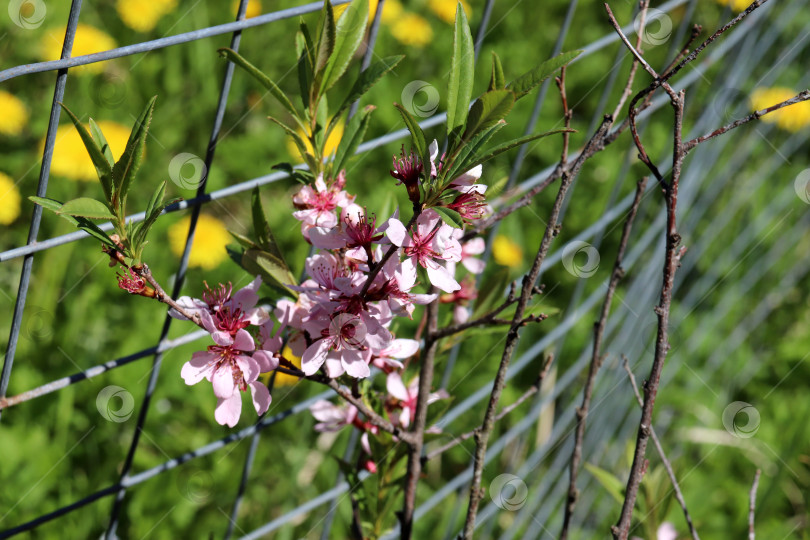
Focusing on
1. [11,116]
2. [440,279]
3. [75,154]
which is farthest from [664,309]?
[11,116]

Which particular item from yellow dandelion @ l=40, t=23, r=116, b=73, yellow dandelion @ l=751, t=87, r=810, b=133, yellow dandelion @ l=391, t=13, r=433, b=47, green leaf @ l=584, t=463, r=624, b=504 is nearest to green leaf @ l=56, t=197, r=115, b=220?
green leaf @ l=584, t=463, r=624, b=504

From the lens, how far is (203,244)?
6.93ft

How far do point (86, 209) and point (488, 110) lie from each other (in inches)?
12.6

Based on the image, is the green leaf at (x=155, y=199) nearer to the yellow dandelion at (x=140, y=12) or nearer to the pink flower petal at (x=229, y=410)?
the pink flower petal at (x=229, y=410)

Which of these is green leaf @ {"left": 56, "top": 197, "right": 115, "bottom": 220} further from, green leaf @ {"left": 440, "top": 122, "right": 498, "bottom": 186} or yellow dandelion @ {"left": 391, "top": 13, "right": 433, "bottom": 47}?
yellow dandelion @ {"left": 391, "top": 13, "right": 433, "bottom": 47}

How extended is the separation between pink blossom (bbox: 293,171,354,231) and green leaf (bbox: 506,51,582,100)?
224 mm

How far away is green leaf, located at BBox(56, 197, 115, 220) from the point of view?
1.84ft

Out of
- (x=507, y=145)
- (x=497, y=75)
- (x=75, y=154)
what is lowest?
(x=507, y=145)

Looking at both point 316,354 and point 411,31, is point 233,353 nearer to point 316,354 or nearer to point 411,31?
point 316,354

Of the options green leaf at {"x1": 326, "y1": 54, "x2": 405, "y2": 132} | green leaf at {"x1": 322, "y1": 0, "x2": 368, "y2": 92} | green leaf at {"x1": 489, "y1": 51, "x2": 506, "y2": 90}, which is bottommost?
green leaf at {"x1": 326, "y1": 54, "x2": 405, "y2": 132}

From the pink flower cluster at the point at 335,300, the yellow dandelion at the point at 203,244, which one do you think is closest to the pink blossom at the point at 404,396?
the pink flower cluster at the point at 335,300

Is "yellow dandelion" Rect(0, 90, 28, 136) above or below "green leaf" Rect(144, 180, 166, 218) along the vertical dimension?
above

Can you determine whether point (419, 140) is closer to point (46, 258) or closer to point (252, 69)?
point (252, 69)

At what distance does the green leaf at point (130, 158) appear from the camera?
0.58m
